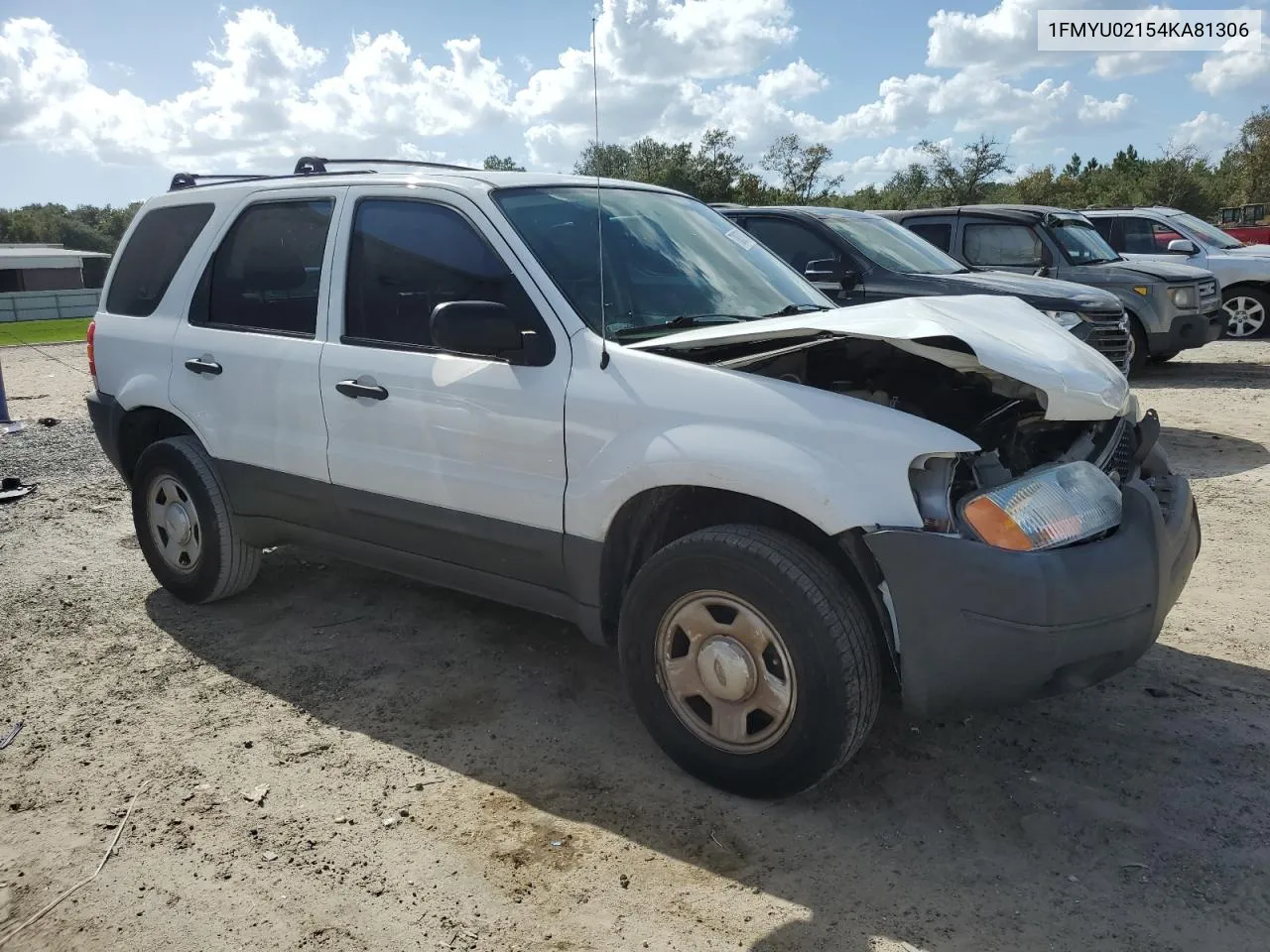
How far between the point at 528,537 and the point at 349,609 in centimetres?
175

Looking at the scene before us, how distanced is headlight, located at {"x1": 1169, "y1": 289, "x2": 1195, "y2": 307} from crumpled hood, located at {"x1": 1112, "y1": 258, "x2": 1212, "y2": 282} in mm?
125

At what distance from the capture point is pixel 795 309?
4031 mm

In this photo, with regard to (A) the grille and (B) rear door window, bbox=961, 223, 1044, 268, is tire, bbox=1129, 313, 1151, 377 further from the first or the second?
(A) the grille

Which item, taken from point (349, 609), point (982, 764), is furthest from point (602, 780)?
point (349, 609)

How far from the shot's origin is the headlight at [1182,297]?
11.2m

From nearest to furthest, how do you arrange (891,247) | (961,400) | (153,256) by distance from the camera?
1. (961,400)
2. (153,256)
3. (891,247)

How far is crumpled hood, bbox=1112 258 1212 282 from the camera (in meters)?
11.1

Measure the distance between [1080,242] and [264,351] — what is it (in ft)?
32.5

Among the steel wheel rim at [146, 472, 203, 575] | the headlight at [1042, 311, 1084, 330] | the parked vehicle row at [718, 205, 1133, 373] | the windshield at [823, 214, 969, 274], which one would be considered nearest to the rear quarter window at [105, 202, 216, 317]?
the steel wheel rim at [146, 472, 203, 575]

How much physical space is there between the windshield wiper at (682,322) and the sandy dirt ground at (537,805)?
1408mm

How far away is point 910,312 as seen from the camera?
3.30m

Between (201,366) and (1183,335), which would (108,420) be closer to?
(201,366)

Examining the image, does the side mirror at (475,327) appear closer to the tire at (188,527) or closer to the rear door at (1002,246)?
the tire at (188,527)

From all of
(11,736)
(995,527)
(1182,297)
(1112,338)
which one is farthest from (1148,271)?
(11,736)
